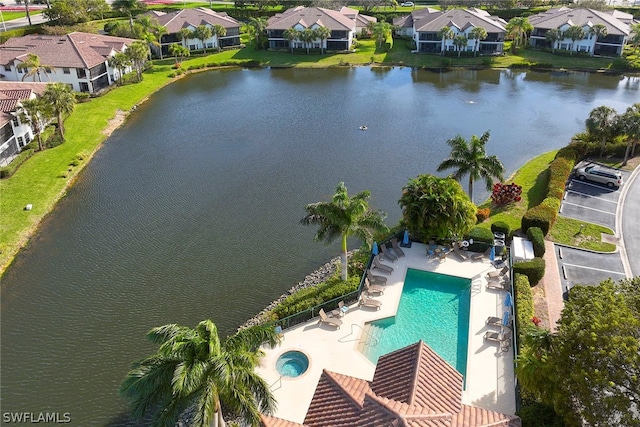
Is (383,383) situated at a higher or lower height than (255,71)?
lower

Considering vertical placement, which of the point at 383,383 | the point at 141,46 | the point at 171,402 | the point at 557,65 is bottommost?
the point at 383,383

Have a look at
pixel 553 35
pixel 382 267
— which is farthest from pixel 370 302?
pixel 553 35

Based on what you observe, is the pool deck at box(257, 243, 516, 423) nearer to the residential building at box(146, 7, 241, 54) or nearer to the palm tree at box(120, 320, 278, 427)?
the palm tree at box(120, 320, 278, 427)

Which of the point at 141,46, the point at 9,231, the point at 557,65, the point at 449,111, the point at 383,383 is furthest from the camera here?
the point at 557,65

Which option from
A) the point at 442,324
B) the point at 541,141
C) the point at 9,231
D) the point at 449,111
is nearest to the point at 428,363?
the point at 442,324

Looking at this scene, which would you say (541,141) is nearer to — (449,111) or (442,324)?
(449,111)

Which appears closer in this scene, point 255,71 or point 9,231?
point 9,231
